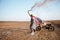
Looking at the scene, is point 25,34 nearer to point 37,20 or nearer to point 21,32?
point 21,32

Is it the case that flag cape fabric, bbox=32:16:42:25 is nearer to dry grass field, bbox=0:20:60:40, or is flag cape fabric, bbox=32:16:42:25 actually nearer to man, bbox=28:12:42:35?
man, bbox=28:12:42:35

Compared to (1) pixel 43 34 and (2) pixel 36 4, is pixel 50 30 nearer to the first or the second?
(1) pixel 43 34

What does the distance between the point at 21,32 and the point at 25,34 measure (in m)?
0.08

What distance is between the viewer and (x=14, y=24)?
89.3 inches

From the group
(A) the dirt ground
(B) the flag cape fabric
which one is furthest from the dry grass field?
(B) the flag cape fabric

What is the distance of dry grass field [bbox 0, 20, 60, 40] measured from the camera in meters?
2.19

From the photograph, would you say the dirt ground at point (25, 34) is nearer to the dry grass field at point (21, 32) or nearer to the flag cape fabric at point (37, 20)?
the dry grass field at point (21, 32)

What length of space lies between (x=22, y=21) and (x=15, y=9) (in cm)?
25

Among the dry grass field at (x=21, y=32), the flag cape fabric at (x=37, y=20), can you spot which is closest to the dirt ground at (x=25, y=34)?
the dry grass field at (x=21, y=32)

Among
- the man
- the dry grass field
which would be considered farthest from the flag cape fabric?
the dry grass field

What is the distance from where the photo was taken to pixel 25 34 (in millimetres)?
2238

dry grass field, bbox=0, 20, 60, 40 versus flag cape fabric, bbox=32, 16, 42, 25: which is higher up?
flag cape fabric, bbox=32, 16, 42, 25

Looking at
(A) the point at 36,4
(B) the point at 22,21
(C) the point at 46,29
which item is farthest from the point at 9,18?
(C) the point at 46,29

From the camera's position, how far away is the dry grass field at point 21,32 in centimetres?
219
